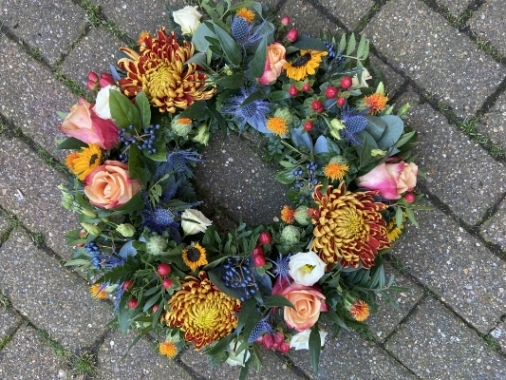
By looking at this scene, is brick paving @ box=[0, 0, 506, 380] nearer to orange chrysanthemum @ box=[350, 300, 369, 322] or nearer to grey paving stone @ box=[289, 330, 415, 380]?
grey paving stone @ box=[289, 330, 415, 380]

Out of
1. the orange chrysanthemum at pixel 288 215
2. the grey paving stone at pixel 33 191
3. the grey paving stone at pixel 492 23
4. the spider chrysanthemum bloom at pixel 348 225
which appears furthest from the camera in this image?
the grey paving stone at pixel 33 191

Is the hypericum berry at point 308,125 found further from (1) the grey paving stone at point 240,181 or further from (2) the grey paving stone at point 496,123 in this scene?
(2) the grey paving stone at point 496,123

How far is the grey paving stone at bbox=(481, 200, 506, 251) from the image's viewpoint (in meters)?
1.51

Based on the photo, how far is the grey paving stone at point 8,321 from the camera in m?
1.64

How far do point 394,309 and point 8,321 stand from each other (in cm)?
124

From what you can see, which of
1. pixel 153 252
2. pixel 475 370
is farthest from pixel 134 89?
pixel 475 370

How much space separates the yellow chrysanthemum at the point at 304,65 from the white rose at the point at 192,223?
16.8 inches

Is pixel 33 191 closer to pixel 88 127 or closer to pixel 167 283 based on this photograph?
pixel 88 127

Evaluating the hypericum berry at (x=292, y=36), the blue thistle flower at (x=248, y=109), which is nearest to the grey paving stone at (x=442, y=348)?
the blue thistle flower at (x=248, y=109)

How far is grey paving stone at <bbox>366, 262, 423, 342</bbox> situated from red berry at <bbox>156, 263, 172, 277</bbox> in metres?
0.68

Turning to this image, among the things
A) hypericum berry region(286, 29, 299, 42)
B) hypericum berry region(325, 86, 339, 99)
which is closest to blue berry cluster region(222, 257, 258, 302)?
hypericum berry region(325, 86, 339, 99)

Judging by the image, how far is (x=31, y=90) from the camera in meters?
1.56

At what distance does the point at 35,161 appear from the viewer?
1.58 meters

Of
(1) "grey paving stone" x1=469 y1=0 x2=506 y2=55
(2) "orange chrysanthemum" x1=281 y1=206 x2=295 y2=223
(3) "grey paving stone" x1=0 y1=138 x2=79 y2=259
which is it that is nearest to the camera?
(2) "orange chrysanthemum" x1=281 y1=206 x2=295 y2=223
